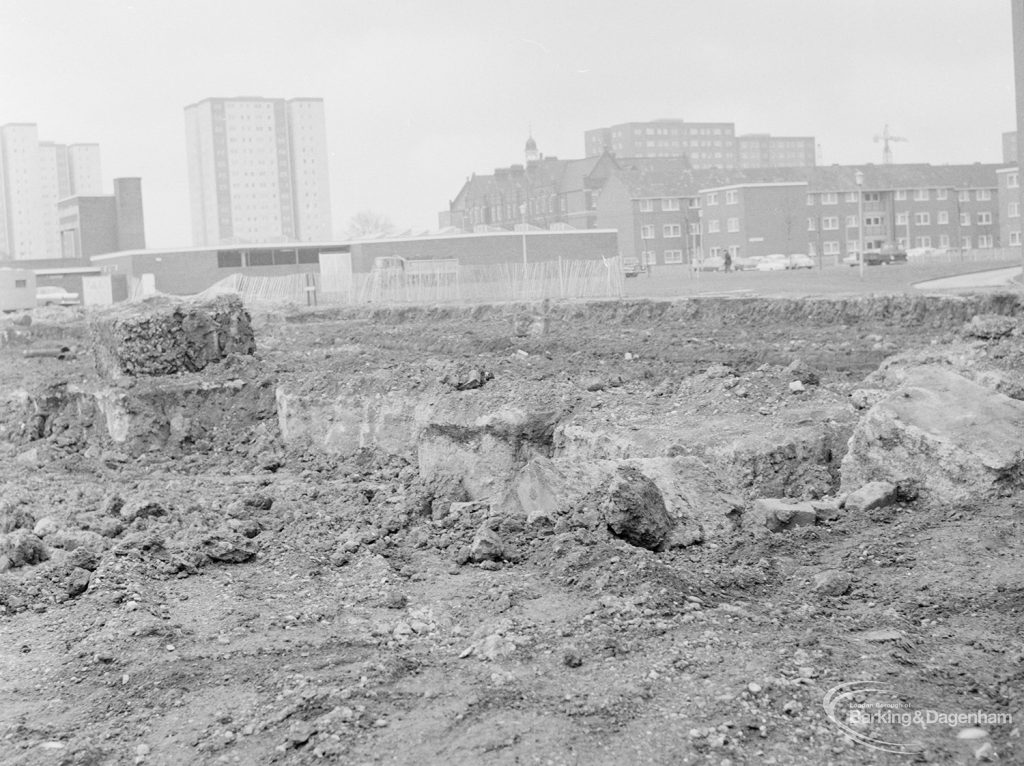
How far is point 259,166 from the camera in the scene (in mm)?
129625

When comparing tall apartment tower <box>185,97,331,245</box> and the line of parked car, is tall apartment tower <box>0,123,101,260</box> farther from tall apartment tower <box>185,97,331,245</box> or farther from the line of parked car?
the line of parked car

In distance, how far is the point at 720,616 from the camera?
6.10m

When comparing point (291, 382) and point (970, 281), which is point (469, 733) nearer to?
point (291, 382)

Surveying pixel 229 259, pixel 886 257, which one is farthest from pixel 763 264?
pixel 229 259

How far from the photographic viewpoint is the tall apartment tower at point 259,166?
12962 centimetres

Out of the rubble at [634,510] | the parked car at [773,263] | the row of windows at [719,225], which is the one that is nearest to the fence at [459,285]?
the rubble at [634,510]

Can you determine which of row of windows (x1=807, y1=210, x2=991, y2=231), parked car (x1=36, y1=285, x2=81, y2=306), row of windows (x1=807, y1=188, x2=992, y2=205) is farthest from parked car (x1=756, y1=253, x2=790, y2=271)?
parked car (x1=36, y1=285, x2=81, y2=306)

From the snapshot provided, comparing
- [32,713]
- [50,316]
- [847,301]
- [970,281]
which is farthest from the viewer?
[50,316]

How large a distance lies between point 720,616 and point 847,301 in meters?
16.1

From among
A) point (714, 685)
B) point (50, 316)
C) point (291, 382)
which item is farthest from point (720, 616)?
point (50, 316)

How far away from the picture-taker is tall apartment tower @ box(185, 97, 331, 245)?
5103 inches

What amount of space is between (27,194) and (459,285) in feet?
371

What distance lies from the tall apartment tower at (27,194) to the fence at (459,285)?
9766 centimetres

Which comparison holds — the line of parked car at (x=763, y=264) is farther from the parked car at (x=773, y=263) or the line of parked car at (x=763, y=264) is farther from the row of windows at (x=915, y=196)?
the row of windows at (x=915, y=196)
